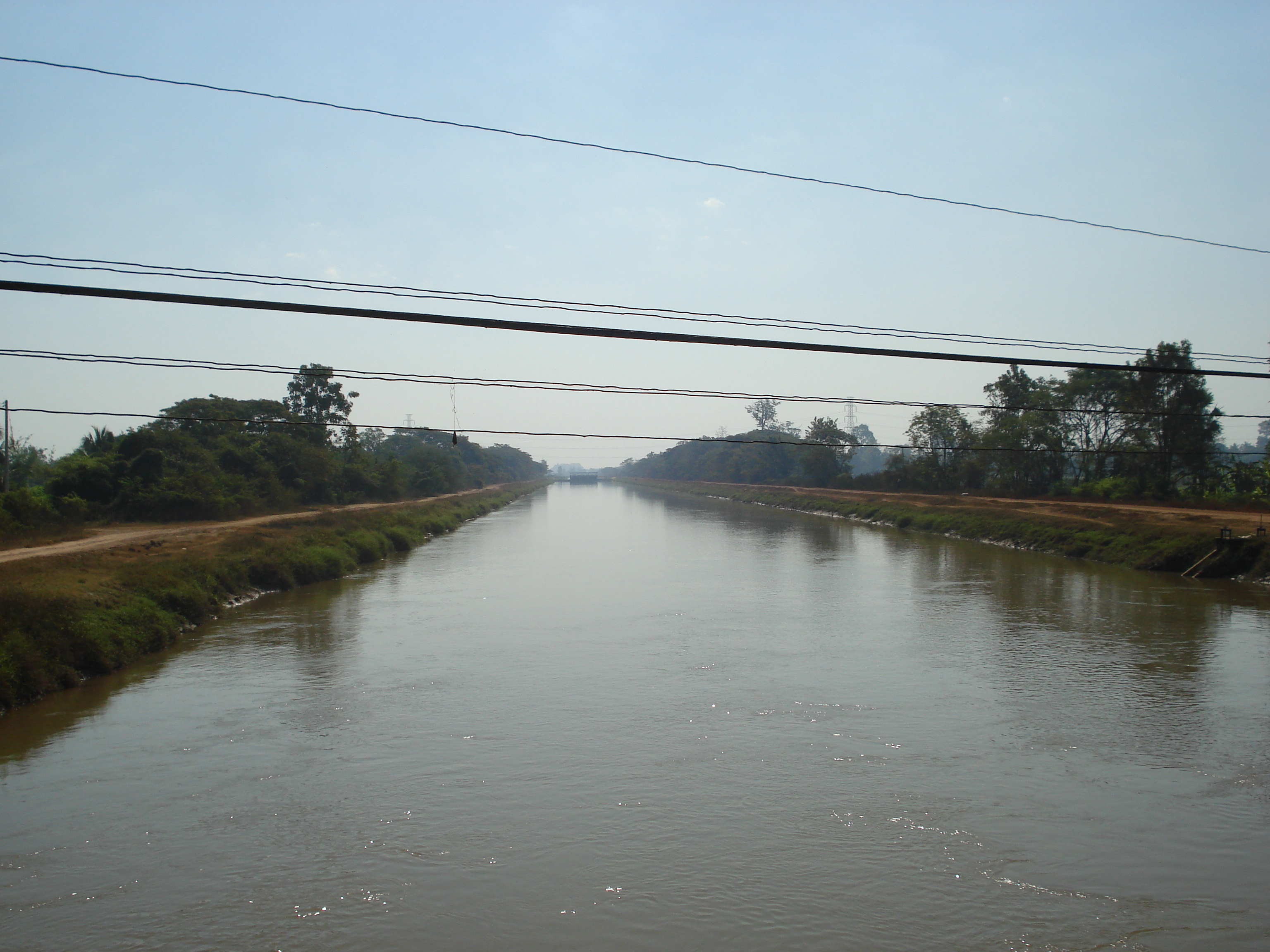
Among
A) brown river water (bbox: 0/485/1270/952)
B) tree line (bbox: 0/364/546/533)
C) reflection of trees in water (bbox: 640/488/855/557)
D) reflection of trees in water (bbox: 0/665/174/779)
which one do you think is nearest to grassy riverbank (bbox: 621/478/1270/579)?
reflection of trees in water (bbox: 640/488/855/557)

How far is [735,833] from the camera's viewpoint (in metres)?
8.39

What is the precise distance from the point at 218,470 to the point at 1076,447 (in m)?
50.6

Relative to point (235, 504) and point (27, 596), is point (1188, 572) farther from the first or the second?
point (235, 504)

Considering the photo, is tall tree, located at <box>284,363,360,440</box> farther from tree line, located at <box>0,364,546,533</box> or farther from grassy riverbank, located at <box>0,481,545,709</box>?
grassy riverbank, located at <box>0,481,545,709</box>

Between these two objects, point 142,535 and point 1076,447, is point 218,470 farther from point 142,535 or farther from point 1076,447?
point 1076,447

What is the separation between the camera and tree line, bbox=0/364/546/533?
3591cm

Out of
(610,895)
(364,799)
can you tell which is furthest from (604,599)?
(610,895)

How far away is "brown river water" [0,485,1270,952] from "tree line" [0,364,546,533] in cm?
501

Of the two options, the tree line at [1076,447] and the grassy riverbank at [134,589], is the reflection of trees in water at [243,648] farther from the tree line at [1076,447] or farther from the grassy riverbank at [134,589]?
the tree line at [1076,447]

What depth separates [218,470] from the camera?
42000mm

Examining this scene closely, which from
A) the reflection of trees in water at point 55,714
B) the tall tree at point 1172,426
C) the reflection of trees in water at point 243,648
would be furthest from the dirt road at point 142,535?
the tall tree at point 1172,426

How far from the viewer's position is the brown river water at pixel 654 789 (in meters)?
6.91

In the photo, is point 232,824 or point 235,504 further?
point 235,504

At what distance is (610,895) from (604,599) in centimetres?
1546
